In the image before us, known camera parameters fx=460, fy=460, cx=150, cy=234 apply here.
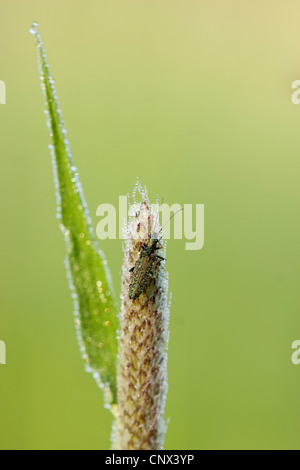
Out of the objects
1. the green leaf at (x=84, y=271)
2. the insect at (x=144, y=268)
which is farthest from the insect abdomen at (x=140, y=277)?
the green leaf at (x=84, y=271)

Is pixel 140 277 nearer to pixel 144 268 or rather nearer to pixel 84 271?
pixel 144 268

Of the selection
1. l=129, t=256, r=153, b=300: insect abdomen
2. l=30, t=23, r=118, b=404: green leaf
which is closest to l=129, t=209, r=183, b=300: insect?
l=129, t=256, r=153, b=300: insect abdomen

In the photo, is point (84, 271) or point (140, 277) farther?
point (84, 271)

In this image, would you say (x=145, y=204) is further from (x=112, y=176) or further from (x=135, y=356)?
(x=112, y=176)

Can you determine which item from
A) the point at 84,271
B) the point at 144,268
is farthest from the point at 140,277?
the point at 84,271

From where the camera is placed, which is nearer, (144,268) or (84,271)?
(144,268)
